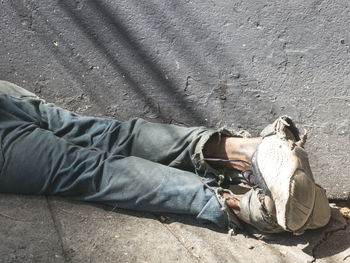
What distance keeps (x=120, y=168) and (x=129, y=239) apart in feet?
1.08

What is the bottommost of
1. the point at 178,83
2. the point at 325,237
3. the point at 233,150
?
the point at 325,237

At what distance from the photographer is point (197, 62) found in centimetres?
257

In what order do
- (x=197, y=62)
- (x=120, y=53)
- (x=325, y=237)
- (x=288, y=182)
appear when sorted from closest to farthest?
1. (x=288, y=182)
2. (x=325, y=237)
3. (x=197, y=62)
4. (x=120, y=53)

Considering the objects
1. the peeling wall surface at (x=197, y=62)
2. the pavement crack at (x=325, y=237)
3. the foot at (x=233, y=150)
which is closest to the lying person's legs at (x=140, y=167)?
the foot at (x=233, y=150)

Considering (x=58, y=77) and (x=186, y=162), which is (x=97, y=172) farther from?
(x=58, y=77)

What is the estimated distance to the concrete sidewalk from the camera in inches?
72.4

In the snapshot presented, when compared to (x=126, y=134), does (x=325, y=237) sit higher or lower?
lower

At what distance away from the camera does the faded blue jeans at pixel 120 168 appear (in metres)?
2.09

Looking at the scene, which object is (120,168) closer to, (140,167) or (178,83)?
(140,167)

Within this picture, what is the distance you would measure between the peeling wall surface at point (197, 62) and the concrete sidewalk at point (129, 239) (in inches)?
22.2

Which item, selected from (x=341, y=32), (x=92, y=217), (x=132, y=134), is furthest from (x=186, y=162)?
(x=341, y=32)

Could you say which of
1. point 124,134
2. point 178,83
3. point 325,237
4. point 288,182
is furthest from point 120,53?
point 325,237

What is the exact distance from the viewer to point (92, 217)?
209cm

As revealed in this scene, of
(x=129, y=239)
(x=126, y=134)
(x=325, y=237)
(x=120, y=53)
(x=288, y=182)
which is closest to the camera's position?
(x=288, y=182)
